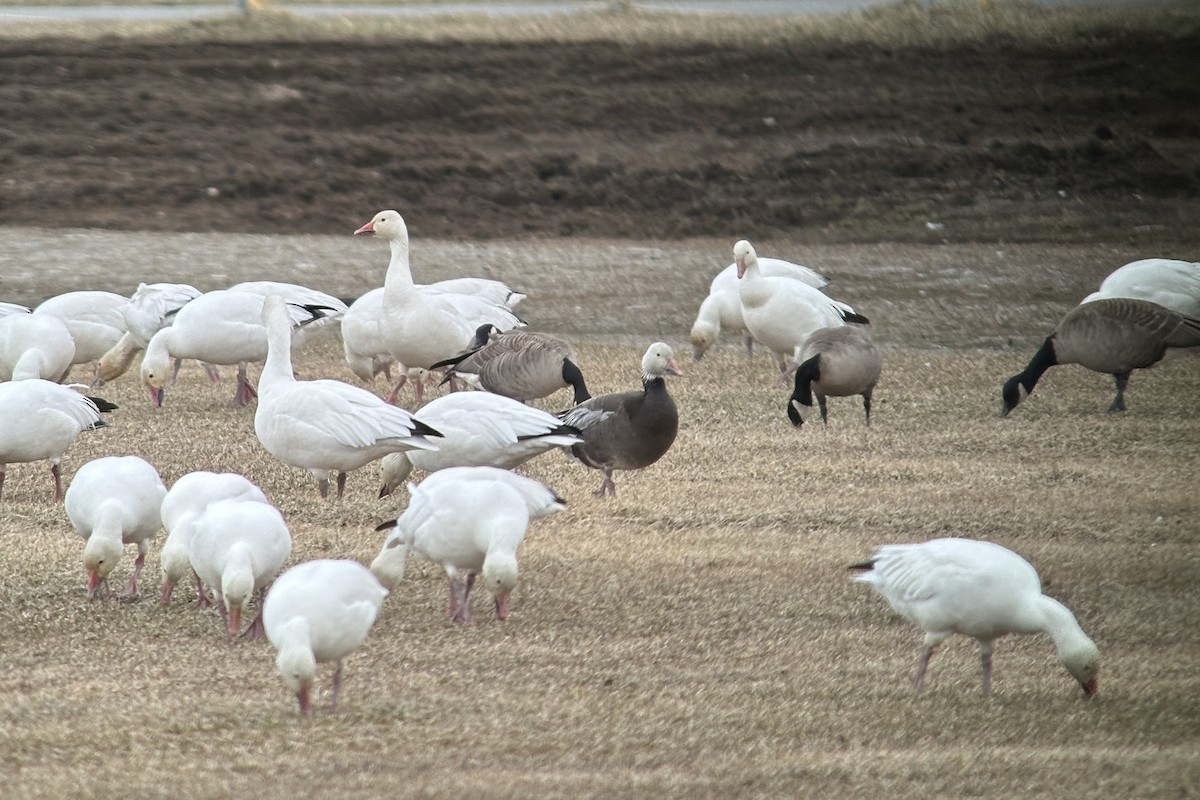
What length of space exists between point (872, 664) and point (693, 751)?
3.01 feet

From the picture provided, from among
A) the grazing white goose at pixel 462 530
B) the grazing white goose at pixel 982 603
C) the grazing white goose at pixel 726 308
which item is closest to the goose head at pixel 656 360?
the grazing white goose at pixel 462 530

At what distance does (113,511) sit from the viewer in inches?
201

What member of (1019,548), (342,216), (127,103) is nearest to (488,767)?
(1019,548)

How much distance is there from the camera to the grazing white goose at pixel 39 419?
620cm

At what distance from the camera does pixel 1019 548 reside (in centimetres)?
589

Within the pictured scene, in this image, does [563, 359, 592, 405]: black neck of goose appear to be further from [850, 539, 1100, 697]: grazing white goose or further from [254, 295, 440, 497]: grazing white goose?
[850, 539, 1100, 697]: grazing white goose

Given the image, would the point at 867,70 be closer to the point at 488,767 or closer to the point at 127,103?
the point at 127,103

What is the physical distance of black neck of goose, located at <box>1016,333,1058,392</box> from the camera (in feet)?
27.1

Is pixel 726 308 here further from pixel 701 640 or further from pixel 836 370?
pixel 701 640

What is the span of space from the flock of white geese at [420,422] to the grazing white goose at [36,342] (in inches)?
0.5

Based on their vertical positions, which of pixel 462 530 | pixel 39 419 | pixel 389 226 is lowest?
pixel 39 419

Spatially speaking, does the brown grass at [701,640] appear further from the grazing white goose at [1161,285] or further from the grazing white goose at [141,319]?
the grazing white goose at [1161,285]

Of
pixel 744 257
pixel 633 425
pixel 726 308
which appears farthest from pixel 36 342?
pixel 726 308

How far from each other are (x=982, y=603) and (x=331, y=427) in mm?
2829
